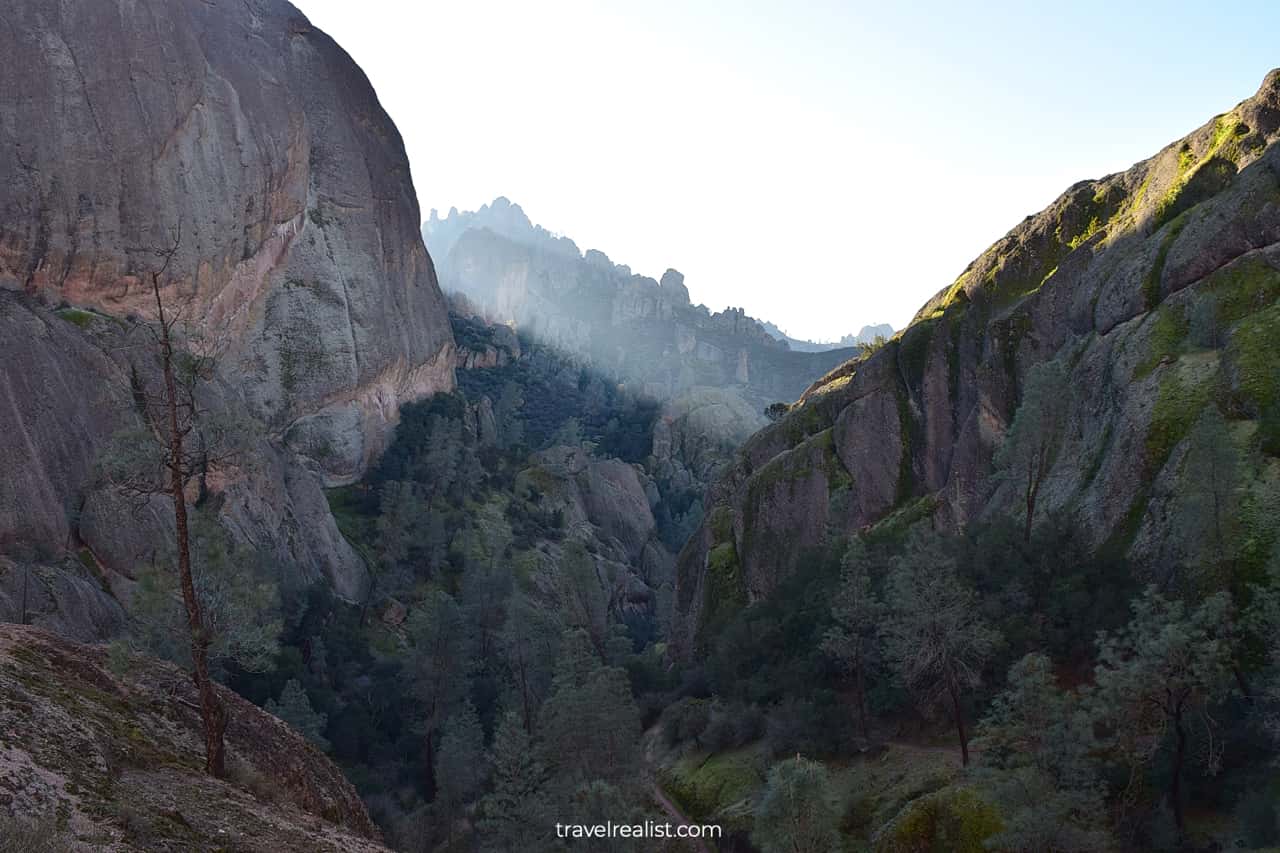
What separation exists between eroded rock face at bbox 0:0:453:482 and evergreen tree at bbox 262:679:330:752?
28590 millimetres

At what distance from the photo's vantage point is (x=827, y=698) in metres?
34.5

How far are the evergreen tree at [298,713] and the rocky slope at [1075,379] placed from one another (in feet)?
81.8

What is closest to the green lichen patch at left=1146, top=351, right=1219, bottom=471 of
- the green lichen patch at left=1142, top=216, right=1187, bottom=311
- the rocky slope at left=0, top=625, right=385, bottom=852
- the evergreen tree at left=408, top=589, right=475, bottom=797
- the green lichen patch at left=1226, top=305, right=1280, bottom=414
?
the green lichen patch at left=1226, top=305, right=1280, bottom=414

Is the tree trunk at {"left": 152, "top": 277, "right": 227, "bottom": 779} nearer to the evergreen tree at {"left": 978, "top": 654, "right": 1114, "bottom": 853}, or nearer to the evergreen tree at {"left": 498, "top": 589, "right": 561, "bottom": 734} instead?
the evergreen tree at {"left": 978, "top": 654, "right": 1114, "bottom": 853}

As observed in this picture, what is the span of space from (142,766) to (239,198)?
6025 cm

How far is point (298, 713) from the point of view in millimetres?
41906

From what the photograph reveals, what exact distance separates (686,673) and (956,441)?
21816mm

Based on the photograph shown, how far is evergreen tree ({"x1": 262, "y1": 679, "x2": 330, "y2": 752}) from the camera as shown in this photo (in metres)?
41.4

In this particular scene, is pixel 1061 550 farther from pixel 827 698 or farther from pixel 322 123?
pixel 322 123

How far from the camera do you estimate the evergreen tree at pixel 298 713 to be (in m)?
41.4

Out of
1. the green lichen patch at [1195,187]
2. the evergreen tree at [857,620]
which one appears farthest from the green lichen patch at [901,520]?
the green lichen patch at [1195,187]

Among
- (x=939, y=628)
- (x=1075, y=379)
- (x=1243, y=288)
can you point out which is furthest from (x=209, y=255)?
(x=1243, y=288)

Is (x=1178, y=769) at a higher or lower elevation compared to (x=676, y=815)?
higher

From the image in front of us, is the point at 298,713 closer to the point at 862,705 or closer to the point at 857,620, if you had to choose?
the point at 862,705
